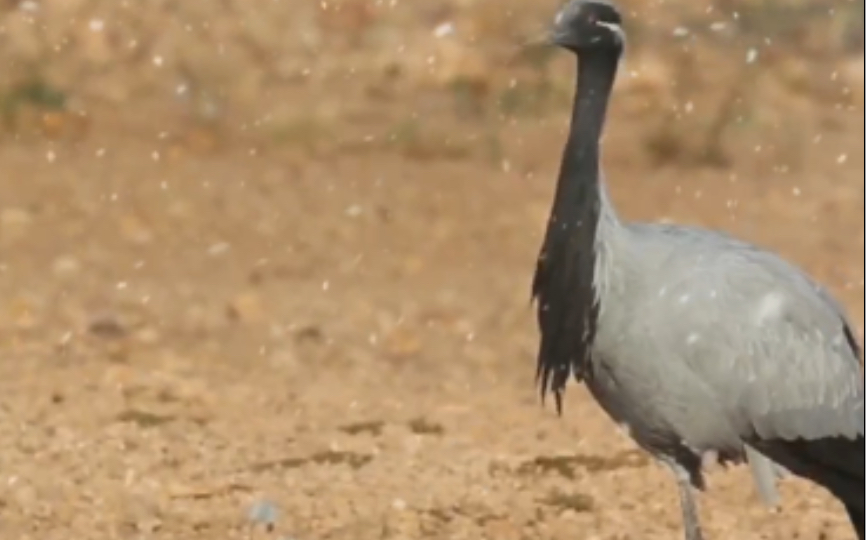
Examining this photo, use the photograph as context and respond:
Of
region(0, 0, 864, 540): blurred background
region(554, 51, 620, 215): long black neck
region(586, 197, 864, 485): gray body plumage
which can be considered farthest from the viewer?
region(0, 0, 864, 540): blurred background

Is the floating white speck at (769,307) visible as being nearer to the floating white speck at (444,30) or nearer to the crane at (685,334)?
the crane at (685,334)

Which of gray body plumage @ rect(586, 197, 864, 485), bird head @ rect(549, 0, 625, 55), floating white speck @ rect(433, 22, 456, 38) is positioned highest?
floating white speck @ rect(433, 22, 456, 38)

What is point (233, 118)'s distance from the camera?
38.5ft

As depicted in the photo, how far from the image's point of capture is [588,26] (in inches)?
222

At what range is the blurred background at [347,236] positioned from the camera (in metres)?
6.55

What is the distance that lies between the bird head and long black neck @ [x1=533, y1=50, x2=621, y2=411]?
8cm

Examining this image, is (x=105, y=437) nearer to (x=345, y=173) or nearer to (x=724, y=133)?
(x=345, y=173)

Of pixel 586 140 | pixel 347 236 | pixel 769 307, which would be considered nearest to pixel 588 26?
pixel 586 140

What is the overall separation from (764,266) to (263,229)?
4.63 metres

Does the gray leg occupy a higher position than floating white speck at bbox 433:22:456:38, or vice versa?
floating white speck at bbox 433:22:456:38

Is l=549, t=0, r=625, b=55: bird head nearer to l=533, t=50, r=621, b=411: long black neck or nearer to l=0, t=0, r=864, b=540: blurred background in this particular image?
l=533, t=50, r=621, b=411: long black neck

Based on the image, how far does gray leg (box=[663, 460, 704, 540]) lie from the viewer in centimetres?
568

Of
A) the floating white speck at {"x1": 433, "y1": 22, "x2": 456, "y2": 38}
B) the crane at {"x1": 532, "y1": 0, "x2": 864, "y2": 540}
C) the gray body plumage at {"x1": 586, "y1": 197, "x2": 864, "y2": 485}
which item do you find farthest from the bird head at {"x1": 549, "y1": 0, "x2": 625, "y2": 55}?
the floating white speck at {"x1": 433, "y1": 22, "x2": 456, "y2": 38}

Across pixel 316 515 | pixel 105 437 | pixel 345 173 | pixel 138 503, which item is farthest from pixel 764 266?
pixel 345 173
